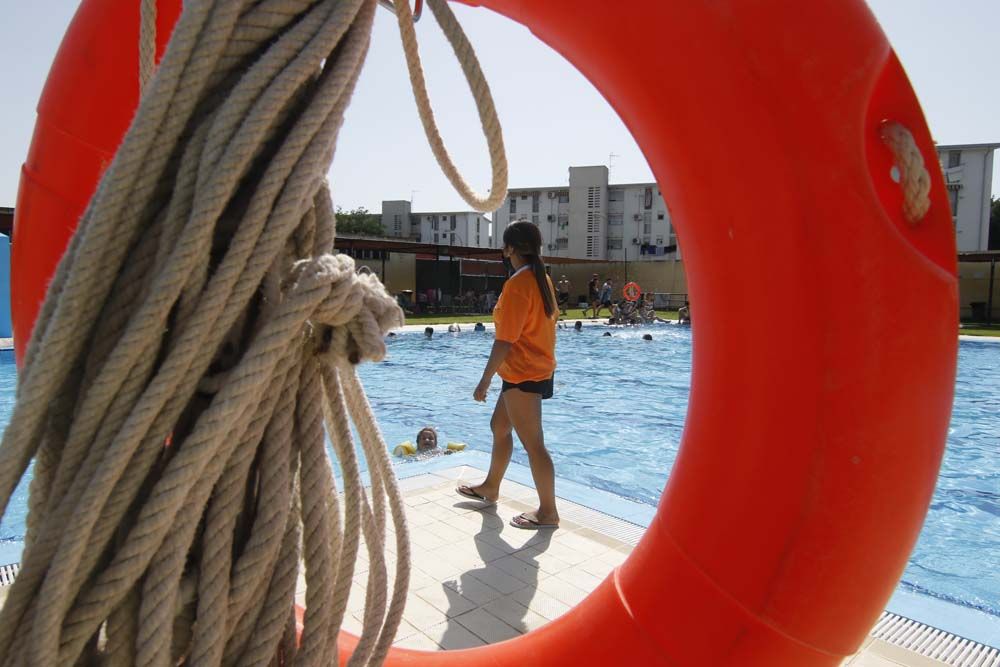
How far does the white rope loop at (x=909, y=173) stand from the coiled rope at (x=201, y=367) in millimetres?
736

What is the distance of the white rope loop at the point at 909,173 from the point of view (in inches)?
34.1

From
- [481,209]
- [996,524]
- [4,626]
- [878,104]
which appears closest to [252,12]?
[481,209]

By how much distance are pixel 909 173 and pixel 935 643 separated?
163cm

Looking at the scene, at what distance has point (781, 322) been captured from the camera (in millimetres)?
880

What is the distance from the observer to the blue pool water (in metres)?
3.11

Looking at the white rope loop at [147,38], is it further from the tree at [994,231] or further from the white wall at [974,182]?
the tree at [994,231]

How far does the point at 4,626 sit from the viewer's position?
25.8 inches

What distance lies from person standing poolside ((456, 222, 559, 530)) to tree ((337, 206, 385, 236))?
40.0 m

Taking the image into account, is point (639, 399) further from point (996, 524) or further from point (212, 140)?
point (212, 140)

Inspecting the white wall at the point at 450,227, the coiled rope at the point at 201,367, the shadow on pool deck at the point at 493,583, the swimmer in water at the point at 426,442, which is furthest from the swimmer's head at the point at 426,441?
the white wall at the point at 450,227

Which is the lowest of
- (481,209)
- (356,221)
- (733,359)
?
(733,359)

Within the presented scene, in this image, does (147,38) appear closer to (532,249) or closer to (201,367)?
(201,367)

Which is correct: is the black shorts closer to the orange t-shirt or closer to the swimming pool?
the orange t-shirt

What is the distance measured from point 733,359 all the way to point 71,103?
49.4 inches
